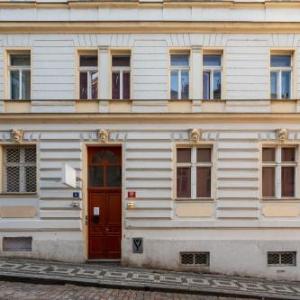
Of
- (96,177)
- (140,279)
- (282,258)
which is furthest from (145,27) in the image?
(282,258)

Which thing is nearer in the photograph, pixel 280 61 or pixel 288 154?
pixel 288 154

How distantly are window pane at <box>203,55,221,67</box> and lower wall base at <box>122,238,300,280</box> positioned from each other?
5541 millimetres

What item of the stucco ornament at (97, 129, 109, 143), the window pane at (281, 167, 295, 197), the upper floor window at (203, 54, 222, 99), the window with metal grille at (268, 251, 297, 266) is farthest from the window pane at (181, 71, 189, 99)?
the window with metal grille at (268, 251, 297, 266)

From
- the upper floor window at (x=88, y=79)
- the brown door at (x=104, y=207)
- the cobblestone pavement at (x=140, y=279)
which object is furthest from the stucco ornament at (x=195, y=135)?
the cobblestone pavement at (x=140, y=279)

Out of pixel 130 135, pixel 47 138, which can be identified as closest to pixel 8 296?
pixel 47 138

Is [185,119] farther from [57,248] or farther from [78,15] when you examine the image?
[57,248]

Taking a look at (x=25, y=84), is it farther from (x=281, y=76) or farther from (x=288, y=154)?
(x=288, y=154)

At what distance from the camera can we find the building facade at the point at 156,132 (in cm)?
1112

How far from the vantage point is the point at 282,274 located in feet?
36.7

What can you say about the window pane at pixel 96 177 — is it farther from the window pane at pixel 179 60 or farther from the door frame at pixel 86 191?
the window pane at pixel 179 60

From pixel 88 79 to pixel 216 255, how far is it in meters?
6.75

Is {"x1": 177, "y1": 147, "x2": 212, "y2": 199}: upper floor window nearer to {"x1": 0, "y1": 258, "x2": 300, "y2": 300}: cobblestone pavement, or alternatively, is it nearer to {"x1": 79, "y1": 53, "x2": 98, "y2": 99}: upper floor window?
{"x1": 0, "y1": 258, "x2": 300, "y2": 300}: cobblestone pavement

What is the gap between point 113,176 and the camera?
1160cm

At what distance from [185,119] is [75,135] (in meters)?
3.41
